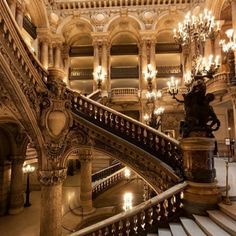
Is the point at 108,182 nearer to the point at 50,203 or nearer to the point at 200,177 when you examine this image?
the point at 50,203

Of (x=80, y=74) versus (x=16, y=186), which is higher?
(x=80, y=74)

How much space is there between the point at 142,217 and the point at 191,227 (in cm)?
84

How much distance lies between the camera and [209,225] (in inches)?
132

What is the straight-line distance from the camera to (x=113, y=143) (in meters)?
5.92

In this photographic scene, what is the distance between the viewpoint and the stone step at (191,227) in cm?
325

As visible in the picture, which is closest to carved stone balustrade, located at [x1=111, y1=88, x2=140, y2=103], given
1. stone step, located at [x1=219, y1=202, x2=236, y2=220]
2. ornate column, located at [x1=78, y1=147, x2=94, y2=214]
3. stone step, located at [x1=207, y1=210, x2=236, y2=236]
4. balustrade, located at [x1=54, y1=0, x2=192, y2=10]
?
ornate column, located at [x1=78, y1=147, x2=94, y2=214]

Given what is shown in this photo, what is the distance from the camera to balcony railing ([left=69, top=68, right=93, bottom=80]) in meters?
18.9

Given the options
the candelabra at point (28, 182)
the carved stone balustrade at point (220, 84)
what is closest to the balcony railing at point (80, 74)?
the candelabra at point (28, 182)

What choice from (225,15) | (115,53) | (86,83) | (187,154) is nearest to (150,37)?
(115,53)

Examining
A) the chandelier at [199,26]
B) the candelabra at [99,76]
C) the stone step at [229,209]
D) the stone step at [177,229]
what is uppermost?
the candelabra at [99,76]

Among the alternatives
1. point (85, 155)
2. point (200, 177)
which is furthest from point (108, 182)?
point (200, 177)

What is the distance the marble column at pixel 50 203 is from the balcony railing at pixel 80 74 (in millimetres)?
13564

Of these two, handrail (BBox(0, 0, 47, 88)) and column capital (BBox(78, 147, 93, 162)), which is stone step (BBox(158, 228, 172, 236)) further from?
column capital (BBox(78, 147, 93, 162))

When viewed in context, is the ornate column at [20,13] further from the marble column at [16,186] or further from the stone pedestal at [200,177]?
the stone pedestal at [200,177]
